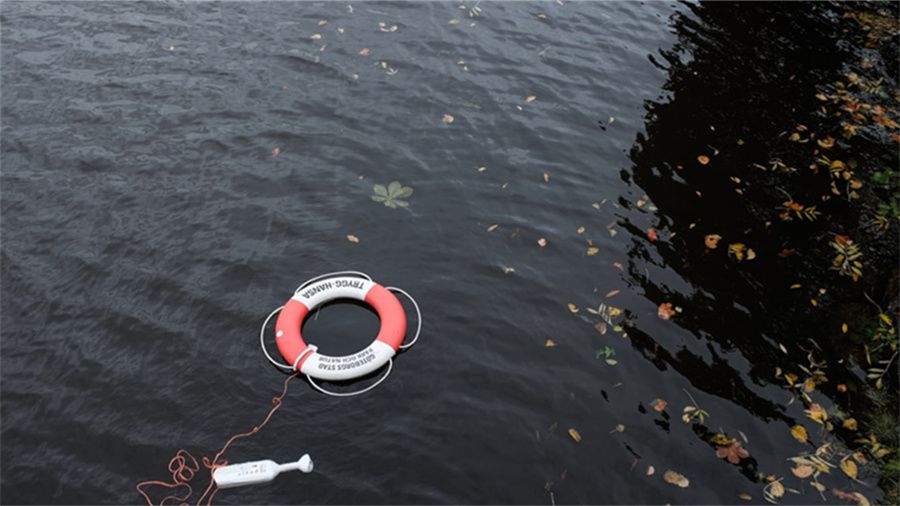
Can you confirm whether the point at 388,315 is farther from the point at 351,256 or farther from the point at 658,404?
the point at 658,404

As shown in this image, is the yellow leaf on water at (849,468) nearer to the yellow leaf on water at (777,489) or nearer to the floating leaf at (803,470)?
the floating leaf at (803,470)

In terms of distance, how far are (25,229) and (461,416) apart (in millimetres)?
3987

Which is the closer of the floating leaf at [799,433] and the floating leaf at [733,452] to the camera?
the floating leaf at [733,452]

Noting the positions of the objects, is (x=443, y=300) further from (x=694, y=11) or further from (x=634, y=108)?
(x=694, y=11)

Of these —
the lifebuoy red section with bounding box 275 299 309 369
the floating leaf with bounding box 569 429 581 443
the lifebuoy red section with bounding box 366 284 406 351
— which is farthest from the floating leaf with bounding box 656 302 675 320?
the lifebuoy red section with bounding box 275 299 309 369

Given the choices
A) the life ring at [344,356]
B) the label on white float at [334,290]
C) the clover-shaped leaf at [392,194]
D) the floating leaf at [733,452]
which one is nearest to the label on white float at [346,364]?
the life ring at [344,356]

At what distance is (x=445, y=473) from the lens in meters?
4.32

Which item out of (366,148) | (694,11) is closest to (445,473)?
(366,148)

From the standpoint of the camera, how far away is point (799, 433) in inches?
181

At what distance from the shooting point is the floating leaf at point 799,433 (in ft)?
15.0

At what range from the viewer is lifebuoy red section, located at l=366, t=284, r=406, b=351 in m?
4.96

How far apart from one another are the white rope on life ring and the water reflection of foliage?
6.08 feet

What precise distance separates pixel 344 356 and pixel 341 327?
355 mm

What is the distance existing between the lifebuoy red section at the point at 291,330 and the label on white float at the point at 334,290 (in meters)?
0.10
